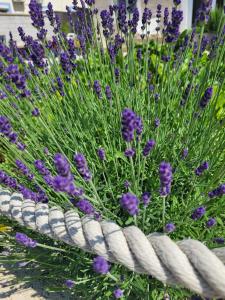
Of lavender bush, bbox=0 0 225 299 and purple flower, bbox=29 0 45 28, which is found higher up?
purple flower, bbox=29 0 45 28

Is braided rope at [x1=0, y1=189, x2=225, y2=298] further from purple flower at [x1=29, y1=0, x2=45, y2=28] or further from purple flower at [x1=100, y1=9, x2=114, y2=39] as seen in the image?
purple flower at [x1=100, y1=9, x2=114, y2=39]

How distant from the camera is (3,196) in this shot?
4.25 ft

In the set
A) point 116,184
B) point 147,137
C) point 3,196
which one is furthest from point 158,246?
point 147,137

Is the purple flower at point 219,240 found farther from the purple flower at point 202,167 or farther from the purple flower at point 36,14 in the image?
the purple flower at point 36,14

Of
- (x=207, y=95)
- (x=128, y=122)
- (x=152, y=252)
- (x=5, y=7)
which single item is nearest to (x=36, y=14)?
(x=207, y=95)

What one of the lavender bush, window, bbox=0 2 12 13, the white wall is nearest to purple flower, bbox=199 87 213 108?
the lavender bush

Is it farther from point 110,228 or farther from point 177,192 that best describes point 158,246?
point 177,192

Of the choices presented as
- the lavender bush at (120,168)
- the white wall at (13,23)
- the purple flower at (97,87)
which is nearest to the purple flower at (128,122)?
the lavender bush at (120,168)

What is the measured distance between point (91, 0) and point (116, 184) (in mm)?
1340

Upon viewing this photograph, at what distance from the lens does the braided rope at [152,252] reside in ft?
2.22

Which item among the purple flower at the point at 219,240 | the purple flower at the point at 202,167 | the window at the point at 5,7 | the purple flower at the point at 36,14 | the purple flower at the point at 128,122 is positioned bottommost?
the purple flower at the point at 219,240

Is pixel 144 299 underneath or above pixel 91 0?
underneath

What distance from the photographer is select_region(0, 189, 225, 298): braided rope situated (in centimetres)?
68

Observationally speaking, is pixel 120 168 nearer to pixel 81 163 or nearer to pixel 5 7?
pixel 81 163
